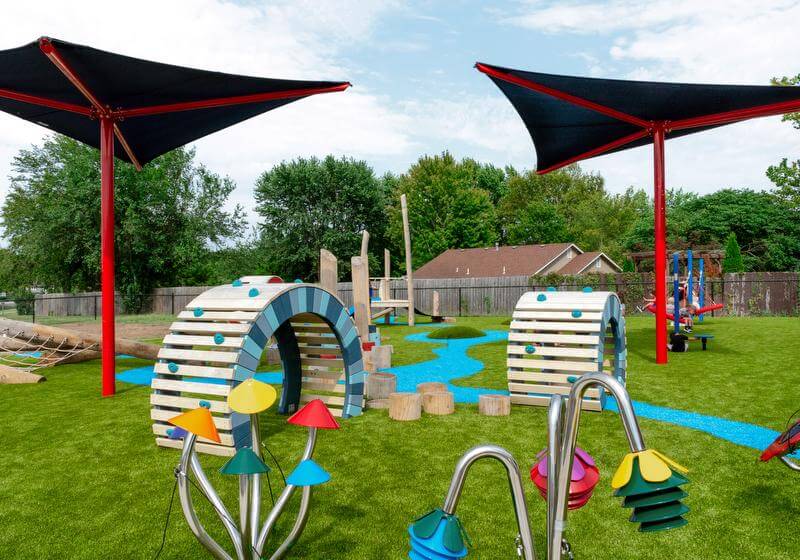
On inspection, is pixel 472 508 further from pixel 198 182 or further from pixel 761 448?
pixel 198 182

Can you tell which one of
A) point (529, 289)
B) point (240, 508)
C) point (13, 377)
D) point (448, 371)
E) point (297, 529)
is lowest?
point (448, 371)

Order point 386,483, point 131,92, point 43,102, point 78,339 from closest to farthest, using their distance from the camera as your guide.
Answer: point 386,483
point 131,92
point 43,102
point 78,339

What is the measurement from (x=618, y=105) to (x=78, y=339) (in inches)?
433

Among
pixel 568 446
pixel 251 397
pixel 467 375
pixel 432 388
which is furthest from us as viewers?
pixel 467 375

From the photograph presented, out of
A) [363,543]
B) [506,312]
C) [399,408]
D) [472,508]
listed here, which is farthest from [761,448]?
[506,312]

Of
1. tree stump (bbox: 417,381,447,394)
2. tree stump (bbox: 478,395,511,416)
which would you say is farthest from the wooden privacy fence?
tree stump (bbox: 478,395,511,416)

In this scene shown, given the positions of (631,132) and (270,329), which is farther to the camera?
(631,132)

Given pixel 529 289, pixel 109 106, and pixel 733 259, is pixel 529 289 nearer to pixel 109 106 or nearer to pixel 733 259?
pixel 733 259

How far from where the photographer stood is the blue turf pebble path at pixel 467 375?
204 inches

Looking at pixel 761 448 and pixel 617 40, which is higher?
pixel 617 40

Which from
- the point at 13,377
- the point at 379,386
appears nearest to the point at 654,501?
the point at 379,386

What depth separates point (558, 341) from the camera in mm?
6234

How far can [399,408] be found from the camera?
5.92 m

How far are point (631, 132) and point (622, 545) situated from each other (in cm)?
955
